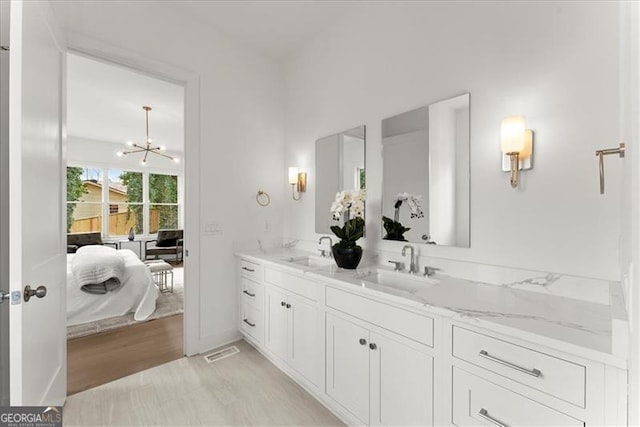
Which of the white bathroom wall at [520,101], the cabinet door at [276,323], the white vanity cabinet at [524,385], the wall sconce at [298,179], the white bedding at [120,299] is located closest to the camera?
the white vanity cabinet at [524,385]

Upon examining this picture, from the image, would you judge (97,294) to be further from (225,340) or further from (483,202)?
(483,202)

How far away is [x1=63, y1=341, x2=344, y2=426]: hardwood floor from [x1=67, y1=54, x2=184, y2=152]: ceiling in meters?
2.42

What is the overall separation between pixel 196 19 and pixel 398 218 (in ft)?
7.90

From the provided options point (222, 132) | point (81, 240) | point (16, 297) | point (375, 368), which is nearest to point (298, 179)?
point (222, 132)

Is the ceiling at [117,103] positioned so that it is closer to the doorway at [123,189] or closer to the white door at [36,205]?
the doorway at [123,189]

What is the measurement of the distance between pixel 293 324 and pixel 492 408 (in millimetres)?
1283

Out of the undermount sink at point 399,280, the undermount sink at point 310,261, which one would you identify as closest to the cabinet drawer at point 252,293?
the undermount sink at point 310,261

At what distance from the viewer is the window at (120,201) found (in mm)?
6031

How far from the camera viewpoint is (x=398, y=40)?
2012 millimetres

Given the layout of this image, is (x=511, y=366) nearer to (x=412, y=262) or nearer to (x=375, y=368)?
(x=375, y=368)

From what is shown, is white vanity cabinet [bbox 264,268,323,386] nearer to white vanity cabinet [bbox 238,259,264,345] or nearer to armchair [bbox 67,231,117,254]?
white vanity cabinet [bbox 238,259,264,345]

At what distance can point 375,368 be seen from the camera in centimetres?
148

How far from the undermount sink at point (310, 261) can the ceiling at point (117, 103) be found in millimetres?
2018

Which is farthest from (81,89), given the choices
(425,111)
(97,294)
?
(425,111)
